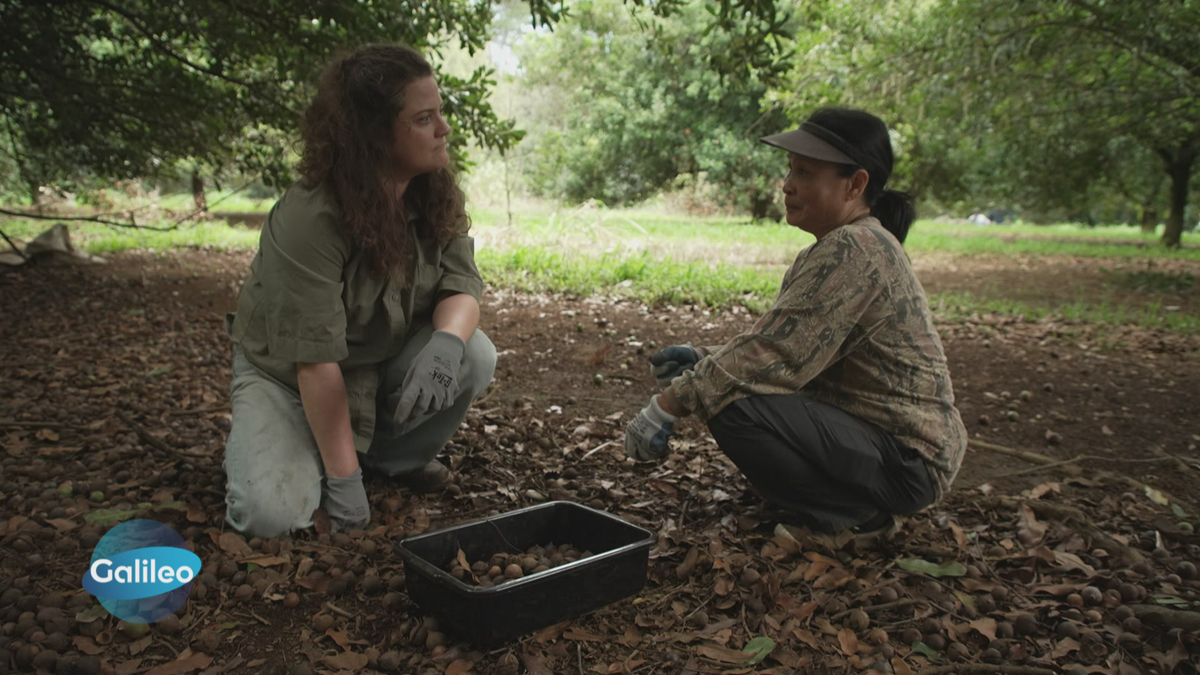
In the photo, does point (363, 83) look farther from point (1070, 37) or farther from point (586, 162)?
point (586, 162)

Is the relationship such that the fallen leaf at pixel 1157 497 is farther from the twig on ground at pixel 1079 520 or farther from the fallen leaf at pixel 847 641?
the fallen leaf at pixel 847 641

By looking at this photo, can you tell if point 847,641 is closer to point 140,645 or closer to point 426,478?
point 426,478

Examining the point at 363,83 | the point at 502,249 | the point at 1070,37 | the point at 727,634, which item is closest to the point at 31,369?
the point at 363,83

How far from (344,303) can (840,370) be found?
143cm

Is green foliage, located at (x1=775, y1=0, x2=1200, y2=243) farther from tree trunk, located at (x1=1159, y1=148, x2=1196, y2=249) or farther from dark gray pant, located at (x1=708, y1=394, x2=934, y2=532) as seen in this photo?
tree trunk, located at (x1=1159, y1=148, x2=1196, y2=249)

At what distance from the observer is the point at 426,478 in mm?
2695

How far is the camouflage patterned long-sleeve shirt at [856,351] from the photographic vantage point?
81.7 inches

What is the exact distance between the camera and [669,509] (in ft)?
8.54

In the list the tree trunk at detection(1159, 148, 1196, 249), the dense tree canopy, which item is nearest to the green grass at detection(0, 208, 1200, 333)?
the dense tree canopy

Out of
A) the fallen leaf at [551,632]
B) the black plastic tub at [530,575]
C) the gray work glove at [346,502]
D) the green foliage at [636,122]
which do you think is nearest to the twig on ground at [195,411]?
the gray work glove at [346,502]

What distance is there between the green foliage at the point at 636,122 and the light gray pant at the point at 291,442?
14.6 m

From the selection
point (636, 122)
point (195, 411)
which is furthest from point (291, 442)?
point (636, 122)

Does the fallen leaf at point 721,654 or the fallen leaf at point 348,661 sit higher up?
the fallen leaf at point 721,654

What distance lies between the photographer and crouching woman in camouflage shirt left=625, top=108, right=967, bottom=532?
2.09 metres
